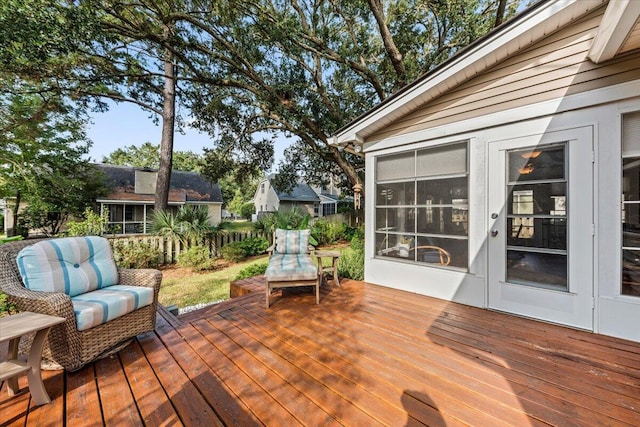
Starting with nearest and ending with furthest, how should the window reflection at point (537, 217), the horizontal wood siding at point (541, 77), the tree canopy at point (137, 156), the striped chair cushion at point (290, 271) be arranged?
the horizontal wood siding at point (541, 77) < the window reflection at point (537, 217) < the striped chair cushion at point (290, 271) < the tree canopy at point (137, 156)

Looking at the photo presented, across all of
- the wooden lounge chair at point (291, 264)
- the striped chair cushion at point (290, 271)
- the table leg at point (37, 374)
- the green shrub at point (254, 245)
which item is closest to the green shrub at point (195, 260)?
the green shrub at point (254, 245)

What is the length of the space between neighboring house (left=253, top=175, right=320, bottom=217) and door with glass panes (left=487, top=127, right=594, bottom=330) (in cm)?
1667

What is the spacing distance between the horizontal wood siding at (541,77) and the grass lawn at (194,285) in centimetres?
515

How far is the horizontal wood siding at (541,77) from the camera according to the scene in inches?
104

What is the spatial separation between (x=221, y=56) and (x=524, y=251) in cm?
779

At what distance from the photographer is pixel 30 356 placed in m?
1.71

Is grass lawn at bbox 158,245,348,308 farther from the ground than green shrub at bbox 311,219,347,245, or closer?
closer

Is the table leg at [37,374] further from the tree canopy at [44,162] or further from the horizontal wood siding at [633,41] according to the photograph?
the tree canopy at [44,162]

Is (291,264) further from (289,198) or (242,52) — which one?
(289,198)

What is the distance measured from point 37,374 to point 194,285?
416 cm

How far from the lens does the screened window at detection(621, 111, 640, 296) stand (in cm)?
251

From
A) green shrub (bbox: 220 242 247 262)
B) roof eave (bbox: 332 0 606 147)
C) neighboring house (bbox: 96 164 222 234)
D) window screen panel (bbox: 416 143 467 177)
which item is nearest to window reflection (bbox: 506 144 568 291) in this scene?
window screen panel (bbox: 416 143 467 177)

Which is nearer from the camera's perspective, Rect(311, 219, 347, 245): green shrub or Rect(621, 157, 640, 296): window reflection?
Rect(621, 157, 640, 296): window reflection

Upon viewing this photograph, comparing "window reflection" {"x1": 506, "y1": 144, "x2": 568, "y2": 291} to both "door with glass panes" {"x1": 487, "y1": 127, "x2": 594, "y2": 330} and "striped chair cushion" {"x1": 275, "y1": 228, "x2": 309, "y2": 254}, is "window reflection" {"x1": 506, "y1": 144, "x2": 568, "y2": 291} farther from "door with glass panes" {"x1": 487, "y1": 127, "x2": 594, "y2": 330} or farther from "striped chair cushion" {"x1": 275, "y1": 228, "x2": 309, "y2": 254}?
"striped chair cushion" {"x1": 275, "y1": 228, "x2": 309, "y2": 254}
